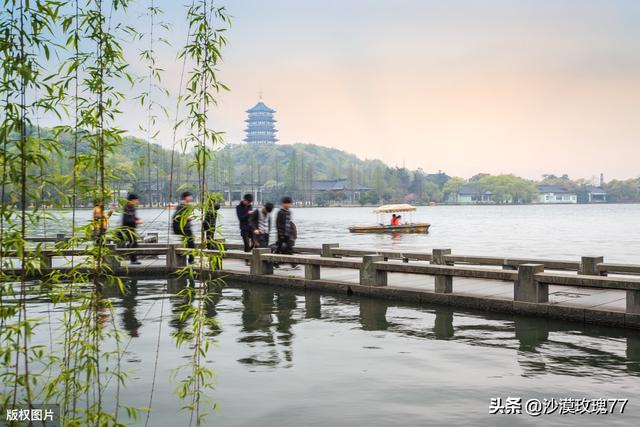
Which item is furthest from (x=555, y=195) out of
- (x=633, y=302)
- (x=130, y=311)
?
(x=130, y=311)

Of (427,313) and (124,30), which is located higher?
(124,30)

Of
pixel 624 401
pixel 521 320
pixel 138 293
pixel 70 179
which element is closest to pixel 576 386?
pixel 624 401

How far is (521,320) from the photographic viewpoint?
32.4 ft

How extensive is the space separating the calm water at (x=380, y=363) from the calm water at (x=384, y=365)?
0.05 ft

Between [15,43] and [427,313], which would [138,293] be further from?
[15,43]

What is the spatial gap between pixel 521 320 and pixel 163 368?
5692 mm

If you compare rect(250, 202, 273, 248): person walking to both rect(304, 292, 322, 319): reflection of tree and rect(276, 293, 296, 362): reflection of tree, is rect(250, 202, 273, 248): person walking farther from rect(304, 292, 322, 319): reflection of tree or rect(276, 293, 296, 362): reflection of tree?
rect(304, 292, 322, 319): reflection of tree

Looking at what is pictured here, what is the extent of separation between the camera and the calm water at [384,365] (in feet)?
19.6

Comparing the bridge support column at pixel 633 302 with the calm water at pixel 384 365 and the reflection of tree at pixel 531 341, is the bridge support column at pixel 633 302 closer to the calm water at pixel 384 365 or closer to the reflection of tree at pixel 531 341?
the calm water at pixel 384 365

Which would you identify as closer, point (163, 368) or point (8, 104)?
point (8, 104)

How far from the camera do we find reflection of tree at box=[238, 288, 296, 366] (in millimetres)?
8016

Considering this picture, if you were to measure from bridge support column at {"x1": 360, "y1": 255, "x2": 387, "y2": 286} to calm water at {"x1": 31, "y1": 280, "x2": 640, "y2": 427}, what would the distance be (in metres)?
1.14

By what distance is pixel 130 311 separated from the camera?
1133cm

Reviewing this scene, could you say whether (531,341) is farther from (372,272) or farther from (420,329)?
(372,272)
